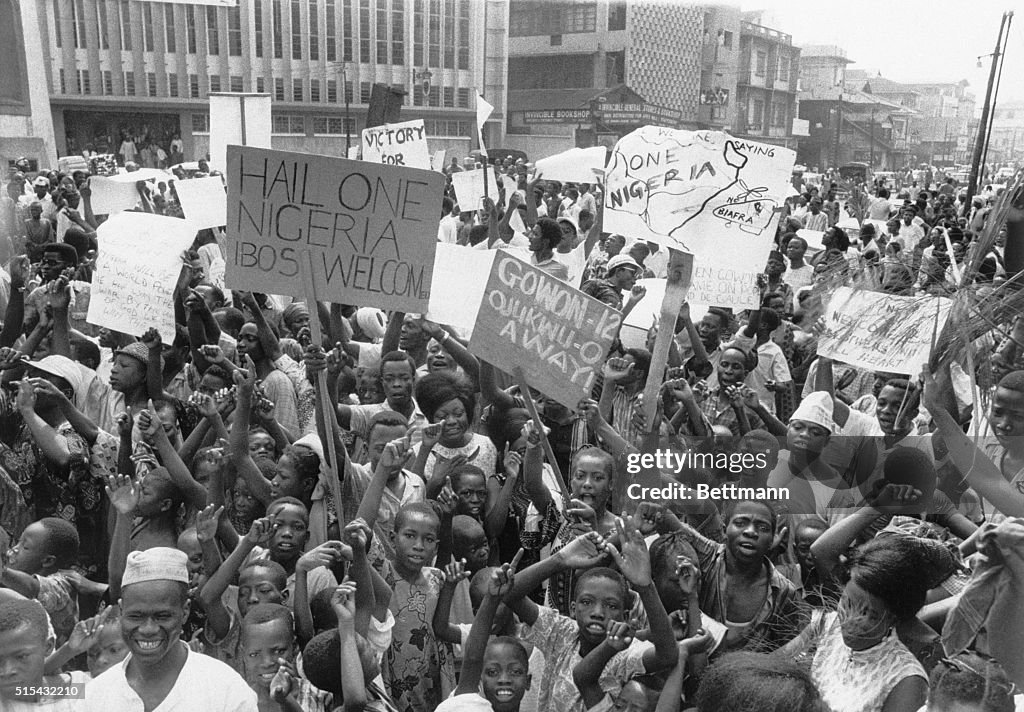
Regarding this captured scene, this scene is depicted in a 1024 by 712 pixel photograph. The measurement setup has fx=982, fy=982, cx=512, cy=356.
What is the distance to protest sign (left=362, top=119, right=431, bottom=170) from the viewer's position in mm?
7422

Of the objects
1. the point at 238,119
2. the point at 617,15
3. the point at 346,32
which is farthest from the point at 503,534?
the point at 617,15

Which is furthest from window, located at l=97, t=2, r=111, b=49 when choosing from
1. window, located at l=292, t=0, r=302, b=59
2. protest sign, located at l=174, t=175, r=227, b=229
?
→ protest sign, located at l=174, t=175, r=227, b=229

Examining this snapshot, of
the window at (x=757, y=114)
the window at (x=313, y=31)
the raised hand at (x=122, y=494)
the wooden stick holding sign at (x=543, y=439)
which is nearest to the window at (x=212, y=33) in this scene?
the window at (x=313, y=31)

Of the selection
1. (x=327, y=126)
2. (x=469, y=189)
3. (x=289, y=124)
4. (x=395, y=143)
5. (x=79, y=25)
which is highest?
(x=79, y=25)

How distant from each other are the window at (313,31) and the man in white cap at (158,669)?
29.5 meters

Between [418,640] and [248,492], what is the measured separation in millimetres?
1034

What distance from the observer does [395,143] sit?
744cm

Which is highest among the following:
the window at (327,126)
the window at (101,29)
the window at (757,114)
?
the window at (101,29)

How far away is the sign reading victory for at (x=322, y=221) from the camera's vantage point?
3707 millimetres

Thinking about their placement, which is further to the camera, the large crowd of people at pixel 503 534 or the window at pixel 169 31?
the window at pixel 169 31

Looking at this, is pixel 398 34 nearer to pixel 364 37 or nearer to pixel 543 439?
pixel 364 37

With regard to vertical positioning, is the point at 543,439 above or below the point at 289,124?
above

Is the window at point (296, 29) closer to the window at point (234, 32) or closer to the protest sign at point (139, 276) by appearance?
the window at point (234, 32)
